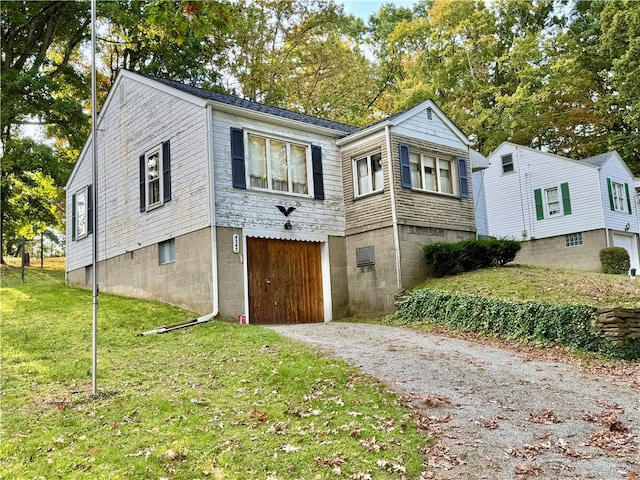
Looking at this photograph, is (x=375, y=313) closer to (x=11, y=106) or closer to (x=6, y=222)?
(x=11, y=106)

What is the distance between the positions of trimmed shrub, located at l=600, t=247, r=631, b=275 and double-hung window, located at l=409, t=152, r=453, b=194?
29.5 ft

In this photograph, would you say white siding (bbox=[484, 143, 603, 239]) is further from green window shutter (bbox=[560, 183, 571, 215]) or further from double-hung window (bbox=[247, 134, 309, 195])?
double-hung window (bbox=[247, 134, 309, 195])

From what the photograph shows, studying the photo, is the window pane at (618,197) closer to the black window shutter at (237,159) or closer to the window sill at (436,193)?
the window sill at (436,193)

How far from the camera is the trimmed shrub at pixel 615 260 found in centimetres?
2023

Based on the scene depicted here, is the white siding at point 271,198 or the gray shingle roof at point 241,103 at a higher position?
the gray shingle roof at point 241,103

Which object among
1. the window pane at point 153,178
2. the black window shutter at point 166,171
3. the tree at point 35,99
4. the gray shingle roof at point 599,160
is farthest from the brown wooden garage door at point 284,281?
the gray shingle roof at point 599,160

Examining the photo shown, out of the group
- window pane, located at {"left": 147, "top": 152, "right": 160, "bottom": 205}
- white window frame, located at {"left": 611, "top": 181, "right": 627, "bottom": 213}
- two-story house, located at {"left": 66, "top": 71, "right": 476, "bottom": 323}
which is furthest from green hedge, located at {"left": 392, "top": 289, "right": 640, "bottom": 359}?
white window frame, located at {"left": 611, "top": 181, "right": 627, "bottom": 213}

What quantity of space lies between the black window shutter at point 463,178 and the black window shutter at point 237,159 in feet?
21.9

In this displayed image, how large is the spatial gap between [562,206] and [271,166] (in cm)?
1554

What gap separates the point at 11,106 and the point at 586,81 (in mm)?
27699

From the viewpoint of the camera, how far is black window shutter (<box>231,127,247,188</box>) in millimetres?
12742

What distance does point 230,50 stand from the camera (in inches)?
1108

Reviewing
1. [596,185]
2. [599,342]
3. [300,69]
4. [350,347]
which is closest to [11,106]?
[300,69]

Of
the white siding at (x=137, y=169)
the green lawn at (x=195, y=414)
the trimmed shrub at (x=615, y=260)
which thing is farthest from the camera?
the trimmed shrub at (x=615, y=260)
